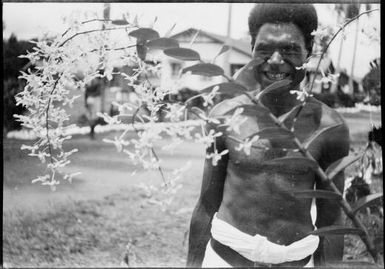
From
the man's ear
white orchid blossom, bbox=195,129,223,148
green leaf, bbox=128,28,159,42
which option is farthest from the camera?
the man's ear

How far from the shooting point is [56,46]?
1422 millimetres

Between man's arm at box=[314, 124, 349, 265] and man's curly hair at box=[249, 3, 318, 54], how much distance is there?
294 mm

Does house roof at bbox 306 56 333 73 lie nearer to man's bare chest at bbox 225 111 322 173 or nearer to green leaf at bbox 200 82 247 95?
man's bare chest at bbox 225 111 322 173

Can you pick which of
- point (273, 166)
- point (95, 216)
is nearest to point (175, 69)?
point (273, 166)

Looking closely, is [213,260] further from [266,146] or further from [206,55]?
[206,55]

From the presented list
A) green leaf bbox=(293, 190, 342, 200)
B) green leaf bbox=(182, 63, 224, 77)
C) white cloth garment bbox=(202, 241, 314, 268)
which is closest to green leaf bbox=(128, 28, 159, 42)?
green leaf bbox=(182, 63, 224, 77)

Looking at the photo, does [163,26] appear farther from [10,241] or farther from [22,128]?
[10,241]

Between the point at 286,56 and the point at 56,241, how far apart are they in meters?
0.97

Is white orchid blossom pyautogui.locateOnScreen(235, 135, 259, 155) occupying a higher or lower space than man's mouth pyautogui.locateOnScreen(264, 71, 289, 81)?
lower

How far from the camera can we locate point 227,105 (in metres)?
1.37

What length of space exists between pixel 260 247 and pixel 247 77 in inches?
20.9

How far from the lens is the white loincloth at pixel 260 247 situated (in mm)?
1358

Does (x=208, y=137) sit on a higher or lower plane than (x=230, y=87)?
lower

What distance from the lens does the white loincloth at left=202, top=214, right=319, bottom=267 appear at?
136 cm
